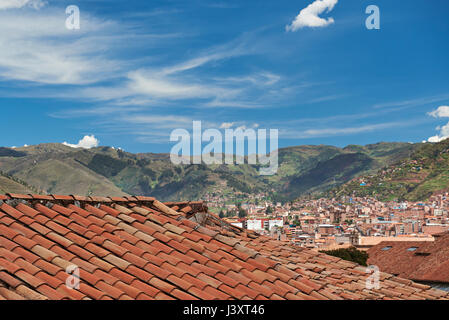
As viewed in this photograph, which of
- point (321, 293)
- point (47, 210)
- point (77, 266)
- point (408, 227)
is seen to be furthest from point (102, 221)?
point (408, 227)

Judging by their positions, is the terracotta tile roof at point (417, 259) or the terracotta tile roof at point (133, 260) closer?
the terracotta tile roof at point (133, 260)

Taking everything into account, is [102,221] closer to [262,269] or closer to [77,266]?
[77,266]

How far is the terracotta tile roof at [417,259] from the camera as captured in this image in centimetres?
3180

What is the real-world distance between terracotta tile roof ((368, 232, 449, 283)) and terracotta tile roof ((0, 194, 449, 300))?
27416mm

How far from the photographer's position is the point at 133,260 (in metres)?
5.05

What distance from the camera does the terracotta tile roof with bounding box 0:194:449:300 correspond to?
441 cm

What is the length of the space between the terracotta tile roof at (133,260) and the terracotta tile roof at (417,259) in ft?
89.9

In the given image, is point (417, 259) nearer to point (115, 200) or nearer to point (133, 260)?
point (115, 200)

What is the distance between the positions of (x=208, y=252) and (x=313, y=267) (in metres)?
2.19
